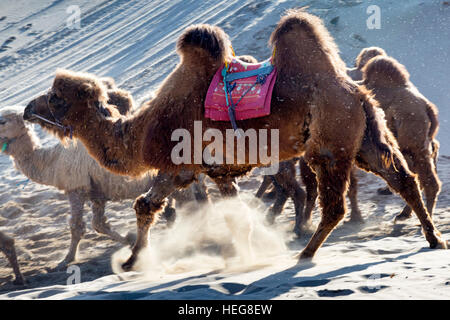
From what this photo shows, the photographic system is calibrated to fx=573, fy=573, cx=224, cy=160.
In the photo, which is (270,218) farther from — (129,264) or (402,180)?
(402,180)

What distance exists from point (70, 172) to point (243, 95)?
338 cm

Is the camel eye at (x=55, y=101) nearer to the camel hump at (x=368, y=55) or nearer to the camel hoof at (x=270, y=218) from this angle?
the camel hoof at (x=270, y=218)

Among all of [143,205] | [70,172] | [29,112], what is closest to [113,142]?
[143,205]

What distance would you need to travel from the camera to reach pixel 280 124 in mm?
4422

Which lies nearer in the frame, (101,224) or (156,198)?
(156,198)

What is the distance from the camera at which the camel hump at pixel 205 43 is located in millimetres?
4738

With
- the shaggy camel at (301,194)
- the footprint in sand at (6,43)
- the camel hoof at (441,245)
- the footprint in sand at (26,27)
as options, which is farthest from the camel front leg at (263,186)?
the footprint in sand at (26,27)

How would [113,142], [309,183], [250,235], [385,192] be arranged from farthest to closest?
[385,192]
[309,183]
[250,235]
[113,142]

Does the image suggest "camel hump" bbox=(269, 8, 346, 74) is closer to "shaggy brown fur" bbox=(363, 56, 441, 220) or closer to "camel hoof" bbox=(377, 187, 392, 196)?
"shaggy brown fur" bbox=(363, 56, 441, 220)

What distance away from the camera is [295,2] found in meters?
19.7

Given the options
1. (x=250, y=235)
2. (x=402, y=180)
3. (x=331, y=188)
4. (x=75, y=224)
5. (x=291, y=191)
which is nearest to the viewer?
(x=331, y=188)

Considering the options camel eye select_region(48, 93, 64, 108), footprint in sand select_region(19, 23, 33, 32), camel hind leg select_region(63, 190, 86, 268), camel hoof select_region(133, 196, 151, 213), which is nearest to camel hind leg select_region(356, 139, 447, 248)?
camel hoof select_region(133, 196, 151, 213)
